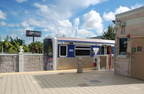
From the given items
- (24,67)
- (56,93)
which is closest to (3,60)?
(24,67)

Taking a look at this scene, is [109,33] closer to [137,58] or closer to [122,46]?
[122,46]

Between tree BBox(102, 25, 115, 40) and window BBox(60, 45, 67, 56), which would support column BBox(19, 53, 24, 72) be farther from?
tree BBox(102, 25, 115, 40)

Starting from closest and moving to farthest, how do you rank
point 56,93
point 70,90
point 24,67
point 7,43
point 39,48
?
point 56,93, point 70,90, point 24,67, point 7,43, point 39,48

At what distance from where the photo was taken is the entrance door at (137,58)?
6.40 m

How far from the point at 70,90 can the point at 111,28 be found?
26.1 m

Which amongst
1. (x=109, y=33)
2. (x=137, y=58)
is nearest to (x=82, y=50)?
(x=137, y=58)

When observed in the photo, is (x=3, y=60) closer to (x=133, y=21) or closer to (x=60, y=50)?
(x=60, y=50)

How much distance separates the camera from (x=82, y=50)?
10.3 m

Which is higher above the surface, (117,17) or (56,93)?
(117,17)

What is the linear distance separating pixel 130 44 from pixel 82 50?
4.01 meters

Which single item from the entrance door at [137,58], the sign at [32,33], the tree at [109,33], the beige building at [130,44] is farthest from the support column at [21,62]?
the sign at [32,33]

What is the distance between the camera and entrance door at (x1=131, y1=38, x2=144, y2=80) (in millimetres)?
6402

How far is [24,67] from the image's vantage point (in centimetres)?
839

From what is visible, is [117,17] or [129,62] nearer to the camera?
[129,62]
